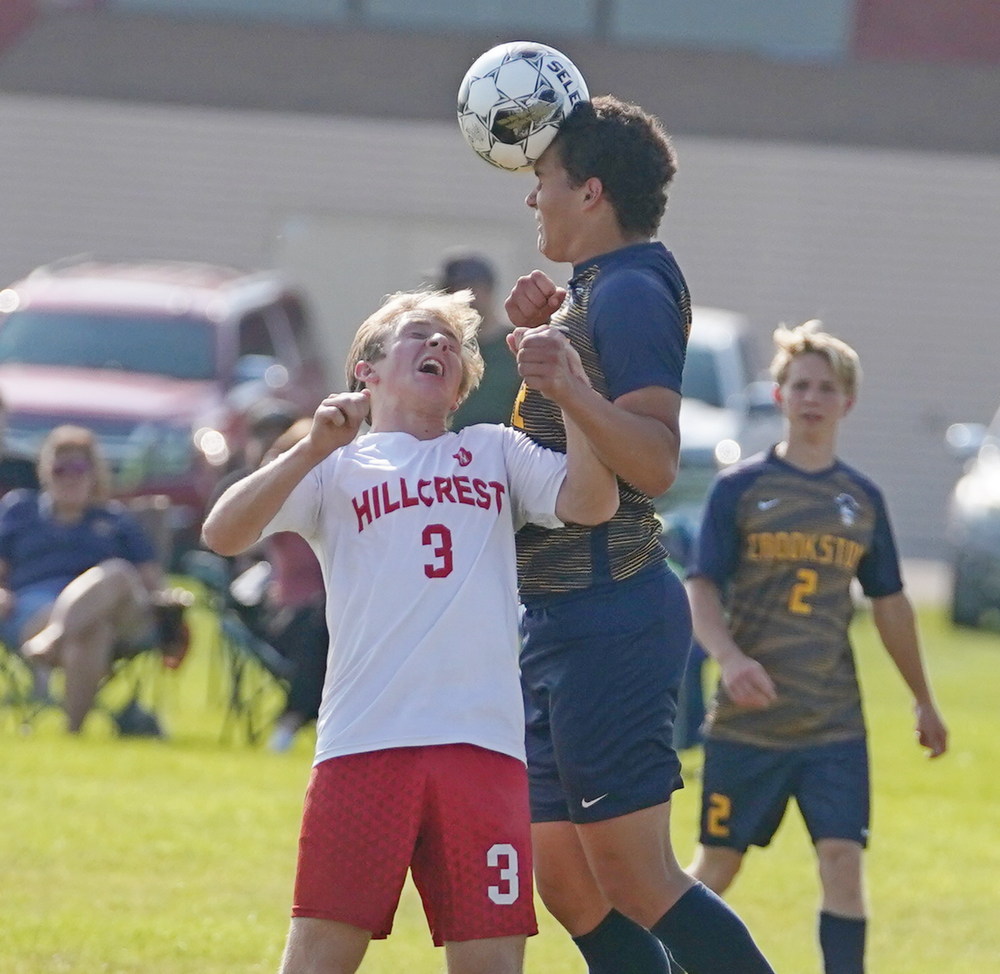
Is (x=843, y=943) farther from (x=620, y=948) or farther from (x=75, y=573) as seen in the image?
(x=75, y=573)

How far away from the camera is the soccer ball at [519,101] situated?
4.41 metres

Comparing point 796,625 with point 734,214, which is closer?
point 796,625

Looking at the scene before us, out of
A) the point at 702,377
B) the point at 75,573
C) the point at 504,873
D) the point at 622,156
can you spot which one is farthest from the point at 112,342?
the point at 504,873

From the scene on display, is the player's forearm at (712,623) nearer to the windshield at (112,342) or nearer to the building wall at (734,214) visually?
the windshield at (112,342)

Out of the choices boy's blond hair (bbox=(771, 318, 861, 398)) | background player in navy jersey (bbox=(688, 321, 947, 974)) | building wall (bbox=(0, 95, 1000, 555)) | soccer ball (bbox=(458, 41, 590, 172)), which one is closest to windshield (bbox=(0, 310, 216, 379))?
building wall (bbox=(0, 95, 1000, 555))

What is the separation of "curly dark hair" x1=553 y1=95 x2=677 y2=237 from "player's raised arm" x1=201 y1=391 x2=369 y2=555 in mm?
671

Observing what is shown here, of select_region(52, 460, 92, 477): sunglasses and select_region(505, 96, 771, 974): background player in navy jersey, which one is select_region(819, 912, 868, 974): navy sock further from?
select_region(52, 460, 92, 477): sunglasses

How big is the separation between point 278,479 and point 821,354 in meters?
2.46

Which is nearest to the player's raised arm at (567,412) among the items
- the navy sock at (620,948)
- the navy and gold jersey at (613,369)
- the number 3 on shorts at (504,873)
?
the navy and gold jersey at (613,369)

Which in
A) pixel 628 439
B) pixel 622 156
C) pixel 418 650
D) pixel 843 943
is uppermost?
pixel 622 156

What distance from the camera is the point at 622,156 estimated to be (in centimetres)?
432

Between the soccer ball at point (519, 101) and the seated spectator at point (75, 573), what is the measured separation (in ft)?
19.4

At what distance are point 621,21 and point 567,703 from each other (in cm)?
2414

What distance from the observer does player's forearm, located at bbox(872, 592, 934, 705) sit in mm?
5863
